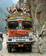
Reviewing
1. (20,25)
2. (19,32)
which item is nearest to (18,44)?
(19,32)

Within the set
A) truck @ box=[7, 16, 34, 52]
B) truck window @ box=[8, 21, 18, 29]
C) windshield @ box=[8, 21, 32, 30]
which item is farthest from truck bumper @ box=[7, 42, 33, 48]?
truck window @ box=[8, 21, 18, 29]

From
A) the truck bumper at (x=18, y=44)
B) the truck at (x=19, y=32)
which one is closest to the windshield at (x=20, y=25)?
the truck at (x=19, y=32)

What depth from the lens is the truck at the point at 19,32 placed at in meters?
19.6

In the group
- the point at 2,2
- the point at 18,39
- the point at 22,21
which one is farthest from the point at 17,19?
the point at 2,2

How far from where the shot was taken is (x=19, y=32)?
806 inches

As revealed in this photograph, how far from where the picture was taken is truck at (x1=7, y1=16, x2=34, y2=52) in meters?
19.6

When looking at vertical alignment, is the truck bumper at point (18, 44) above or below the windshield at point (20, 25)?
below

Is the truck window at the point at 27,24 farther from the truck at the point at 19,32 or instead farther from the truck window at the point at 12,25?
the truck window at the point at 12,25

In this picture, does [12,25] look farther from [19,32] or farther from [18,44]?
[18,44]

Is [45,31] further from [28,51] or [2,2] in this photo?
[2,2]

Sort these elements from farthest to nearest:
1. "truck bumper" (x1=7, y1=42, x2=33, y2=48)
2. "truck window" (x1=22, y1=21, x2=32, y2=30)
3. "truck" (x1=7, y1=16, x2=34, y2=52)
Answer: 1. "truck window" (x1=22, y1=21, x2=32, y2=30)
2. "truck" (x1=7, y1=16, x2=34, y2=52)
3. "truck bumper" (x1=7, y1=42, x2=33, y2=48)

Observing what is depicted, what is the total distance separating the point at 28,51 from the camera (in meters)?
20.2

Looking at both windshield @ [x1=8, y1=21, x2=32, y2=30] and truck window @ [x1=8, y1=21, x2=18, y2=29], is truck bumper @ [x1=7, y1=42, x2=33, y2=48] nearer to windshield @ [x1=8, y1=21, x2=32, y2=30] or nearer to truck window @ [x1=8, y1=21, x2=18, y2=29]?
windshield @ [x1=8, y1=21, x2=32, y2=30]

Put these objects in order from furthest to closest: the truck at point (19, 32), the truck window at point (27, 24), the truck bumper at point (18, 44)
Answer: the truck window at point (27, 24), the truck at point (19, 32), the truck bumper at point (18, 44)
